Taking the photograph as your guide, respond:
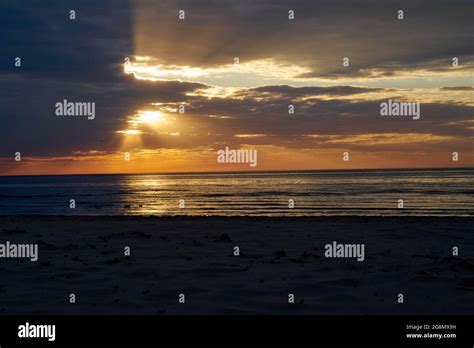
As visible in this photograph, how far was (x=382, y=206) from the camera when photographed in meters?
45.7

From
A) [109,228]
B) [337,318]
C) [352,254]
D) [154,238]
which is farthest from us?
[109,228]

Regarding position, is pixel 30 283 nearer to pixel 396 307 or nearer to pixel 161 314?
pixel 161 314

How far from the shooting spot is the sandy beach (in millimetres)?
10055

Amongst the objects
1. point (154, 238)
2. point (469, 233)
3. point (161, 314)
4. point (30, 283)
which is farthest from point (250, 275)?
point (469, 233)

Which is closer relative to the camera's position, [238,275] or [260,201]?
[238,275]

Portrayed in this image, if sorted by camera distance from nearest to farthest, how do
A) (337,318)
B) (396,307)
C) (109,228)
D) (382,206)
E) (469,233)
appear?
(337,318)
(396,307)
(469,233)
(109,228)
(382,206)

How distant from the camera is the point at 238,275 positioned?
12.7 meters

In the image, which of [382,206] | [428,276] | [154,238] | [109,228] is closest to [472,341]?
[428,276]

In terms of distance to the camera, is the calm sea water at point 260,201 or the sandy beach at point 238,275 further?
the calm sea water at point 260,201

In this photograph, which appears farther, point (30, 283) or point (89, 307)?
point (30, 283)

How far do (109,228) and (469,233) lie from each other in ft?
57.4

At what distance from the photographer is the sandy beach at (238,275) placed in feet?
33.0

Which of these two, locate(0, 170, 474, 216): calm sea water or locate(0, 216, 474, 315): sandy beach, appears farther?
locate(0, 170, 474, 216): calm sea water

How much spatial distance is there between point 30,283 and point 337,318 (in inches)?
311
